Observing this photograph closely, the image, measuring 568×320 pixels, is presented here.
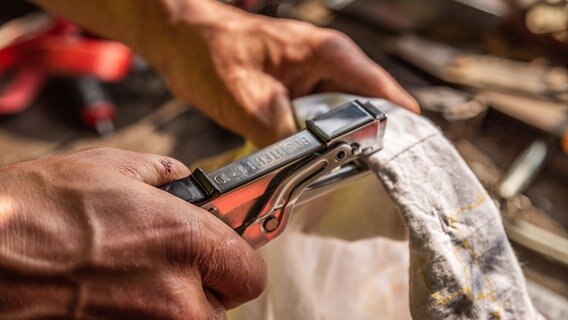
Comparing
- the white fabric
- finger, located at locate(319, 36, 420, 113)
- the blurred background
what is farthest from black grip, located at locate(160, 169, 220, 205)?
the blurred background

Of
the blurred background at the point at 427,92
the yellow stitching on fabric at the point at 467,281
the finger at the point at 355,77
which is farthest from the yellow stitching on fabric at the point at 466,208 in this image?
the blurred background at the point at 427,92

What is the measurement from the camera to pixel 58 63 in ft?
4.61

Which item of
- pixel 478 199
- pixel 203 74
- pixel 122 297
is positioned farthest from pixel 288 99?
pixel 122 297

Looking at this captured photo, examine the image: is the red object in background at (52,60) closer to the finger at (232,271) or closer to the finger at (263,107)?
the finger at (263,107)

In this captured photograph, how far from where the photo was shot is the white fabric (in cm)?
47

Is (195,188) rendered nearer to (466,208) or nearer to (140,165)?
(140,165)

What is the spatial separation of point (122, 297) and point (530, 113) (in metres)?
1.01

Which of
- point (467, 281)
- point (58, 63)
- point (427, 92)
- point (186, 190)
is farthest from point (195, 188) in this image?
point (58, 63)

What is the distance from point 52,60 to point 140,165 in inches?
43.8

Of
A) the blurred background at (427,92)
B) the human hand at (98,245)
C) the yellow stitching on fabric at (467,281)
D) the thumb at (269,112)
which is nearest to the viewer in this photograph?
the human hand at (98,245)

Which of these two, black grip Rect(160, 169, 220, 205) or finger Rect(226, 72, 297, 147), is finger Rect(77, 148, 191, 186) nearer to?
black grip Rect(160, 169, 220, 205)

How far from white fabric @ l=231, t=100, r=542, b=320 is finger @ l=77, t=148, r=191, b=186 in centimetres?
17

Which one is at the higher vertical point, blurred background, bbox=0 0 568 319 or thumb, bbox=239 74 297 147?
thumb, bbox=239 74 297 147

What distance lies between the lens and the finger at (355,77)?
61 cm
